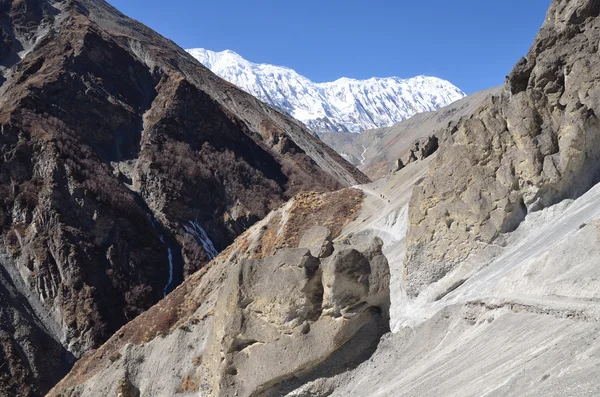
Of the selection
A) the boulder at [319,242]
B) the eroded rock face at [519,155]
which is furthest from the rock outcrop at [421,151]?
the boulder at [319,242]

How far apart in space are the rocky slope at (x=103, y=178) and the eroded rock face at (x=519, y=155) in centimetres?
3820

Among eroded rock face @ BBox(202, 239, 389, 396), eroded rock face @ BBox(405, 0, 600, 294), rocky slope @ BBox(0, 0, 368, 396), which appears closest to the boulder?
eroded rock face @ BBox(202, 239, 389, 396)

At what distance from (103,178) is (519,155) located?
180ft

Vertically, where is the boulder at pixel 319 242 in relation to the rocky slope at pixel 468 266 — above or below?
above

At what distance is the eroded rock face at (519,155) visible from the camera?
1379cm

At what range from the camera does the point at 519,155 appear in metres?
14.7

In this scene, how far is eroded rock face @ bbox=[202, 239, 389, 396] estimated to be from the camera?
1522cm

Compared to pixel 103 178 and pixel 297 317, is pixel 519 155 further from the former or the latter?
pixel 103 178

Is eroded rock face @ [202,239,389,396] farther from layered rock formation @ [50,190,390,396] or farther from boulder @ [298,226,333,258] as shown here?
boulder @ [298,226,333,258]

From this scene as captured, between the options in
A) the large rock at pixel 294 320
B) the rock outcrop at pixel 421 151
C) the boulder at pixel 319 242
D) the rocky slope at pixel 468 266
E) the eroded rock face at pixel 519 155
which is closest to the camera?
the rocky slope at pixel 468 266

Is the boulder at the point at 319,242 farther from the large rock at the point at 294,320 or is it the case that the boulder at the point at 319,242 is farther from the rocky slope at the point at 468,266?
the large rock at the point at 294,320

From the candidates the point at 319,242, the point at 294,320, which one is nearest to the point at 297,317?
the point at 294,320

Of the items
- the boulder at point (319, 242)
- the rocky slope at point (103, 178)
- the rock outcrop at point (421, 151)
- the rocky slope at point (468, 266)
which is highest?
the rocky slope at point (103, 178)

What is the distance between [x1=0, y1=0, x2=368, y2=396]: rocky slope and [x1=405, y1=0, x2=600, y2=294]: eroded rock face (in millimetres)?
38197
